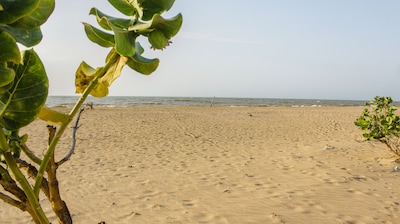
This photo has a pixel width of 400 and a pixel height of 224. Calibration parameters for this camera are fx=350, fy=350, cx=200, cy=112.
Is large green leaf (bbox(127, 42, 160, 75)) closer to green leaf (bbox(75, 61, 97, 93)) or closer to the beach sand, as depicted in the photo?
green leaf (bbox(75, 61, 97, 93))

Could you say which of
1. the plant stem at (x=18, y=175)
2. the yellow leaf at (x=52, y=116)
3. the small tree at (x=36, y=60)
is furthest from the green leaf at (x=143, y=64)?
the plant stem at (x=18, y=175)

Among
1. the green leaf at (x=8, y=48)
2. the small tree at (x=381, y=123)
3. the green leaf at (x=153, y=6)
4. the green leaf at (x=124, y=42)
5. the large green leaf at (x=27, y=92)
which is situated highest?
the green leaf at (x=153, y=6)

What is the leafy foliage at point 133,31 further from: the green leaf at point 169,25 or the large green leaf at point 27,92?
the large green leaf at point 27,92

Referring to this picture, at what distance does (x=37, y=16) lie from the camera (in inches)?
25.8

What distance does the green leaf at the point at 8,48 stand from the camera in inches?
22.0

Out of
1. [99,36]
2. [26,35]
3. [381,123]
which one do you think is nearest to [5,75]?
[26,35]

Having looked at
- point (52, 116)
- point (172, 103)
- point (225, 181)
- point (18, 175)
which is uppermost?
point (52, 116)

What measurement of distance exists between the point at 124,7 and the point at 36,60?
0.75ft

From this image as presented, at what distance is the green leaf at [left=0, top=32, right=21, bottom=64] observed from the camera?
0.56m

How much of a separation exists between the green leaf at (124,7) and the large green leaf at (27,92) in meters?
0.21

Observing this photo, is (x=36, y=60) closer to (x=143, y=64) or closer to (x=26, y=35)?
(x=26, y=35)

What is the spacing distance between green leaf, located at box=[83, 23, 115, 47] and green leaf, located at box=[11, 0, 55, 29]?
0.38 feet

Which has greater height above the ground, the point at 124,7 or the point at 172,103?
the point at 124,7

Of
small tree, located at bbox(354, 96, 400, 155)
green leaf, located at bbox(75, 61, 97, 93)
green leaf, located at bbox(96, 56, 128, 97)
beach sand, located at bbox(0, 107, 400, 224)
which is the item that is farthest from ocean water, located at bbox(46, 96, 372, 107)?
green leaf, located at bbox(96, 56, 128, 97)
